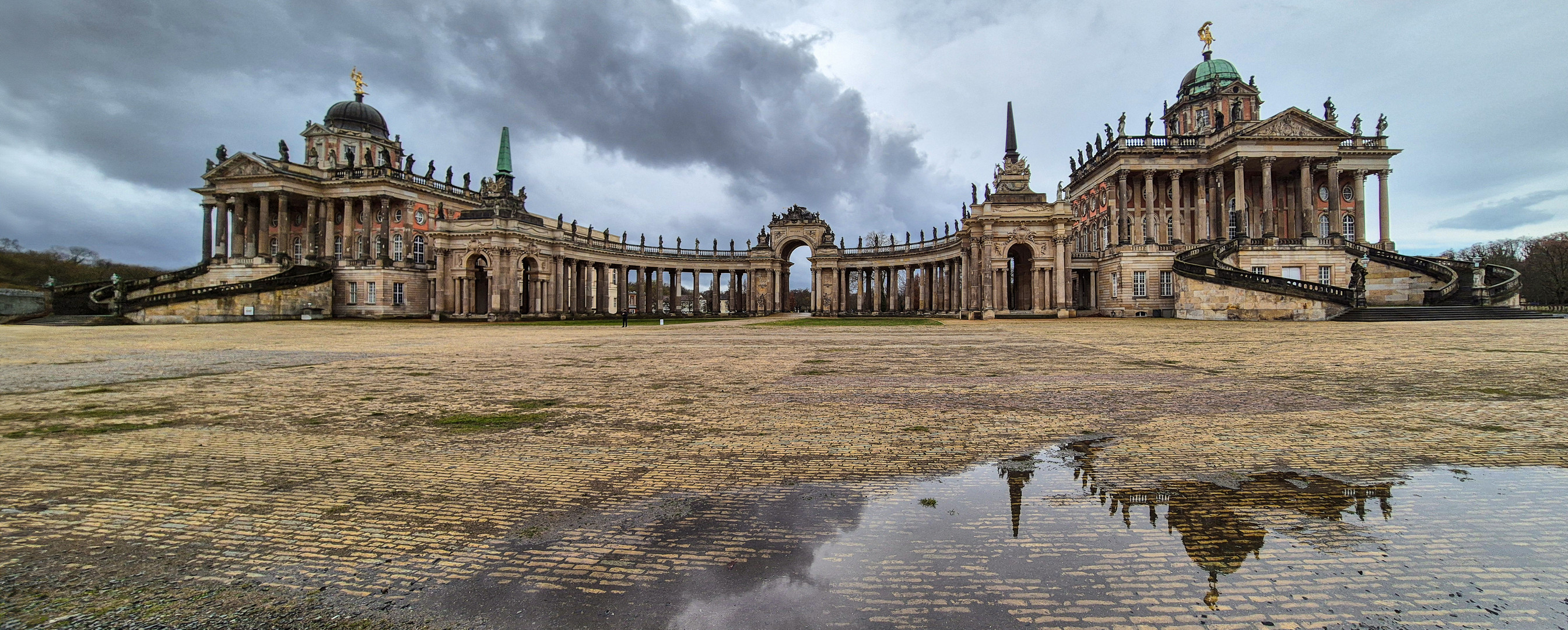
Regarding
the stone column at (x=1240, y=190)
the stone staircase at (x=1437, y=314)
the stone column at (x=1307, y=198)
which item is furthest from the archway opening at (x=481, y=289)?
the stone column at (x=1307, y=198)

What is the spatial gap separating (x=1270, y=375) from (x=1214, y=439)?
5.52 meters

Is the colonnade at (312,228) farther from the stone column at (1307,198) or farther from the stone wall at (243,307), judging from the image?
the stone column at (1307,198)

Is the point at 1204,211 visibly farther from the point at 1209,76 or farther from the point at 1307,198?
the point at 1209,76

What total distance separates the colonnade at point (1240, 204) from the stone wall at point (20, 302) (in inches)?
2964

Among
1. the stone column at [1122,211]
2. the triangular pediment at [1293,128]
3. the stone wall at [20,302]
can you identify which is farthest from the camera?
the stone column at [1122,211]

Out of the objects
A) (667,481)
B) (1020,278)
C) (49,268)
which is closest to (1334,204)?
(1020,278)

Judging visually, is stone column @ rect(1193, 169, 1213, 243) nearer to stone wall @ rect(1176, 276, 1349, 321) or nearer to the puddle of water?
stone wall @ rect(1176, 276, 1349, 321)

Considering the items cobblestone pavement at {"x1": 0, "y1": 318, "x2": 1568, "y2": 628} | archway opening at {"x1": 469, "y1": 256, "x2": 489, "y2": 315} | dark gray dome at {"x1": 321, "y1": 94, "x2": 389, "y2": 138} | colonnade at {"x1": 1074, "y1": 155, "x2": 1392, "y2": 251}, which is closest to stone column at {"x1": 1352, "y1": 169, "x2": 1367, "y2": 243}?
colonnade at {"x1": 1074, "y1": 155, "x2": 1392, "y2": 251}

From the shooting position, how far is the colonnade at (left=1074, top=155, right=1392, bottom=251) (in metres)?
43.8

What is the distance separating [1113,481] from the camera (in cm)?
402

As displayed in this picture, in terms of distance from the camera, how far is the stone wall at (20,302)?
3877 cm

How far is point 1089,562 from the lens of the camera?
2.80 metres

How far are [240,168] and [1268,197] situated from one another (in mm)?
81743

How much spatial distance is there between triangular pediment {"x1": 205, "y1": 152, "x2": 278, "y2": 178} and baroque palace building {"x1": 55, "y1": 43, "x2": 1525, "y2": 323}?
0.14m
